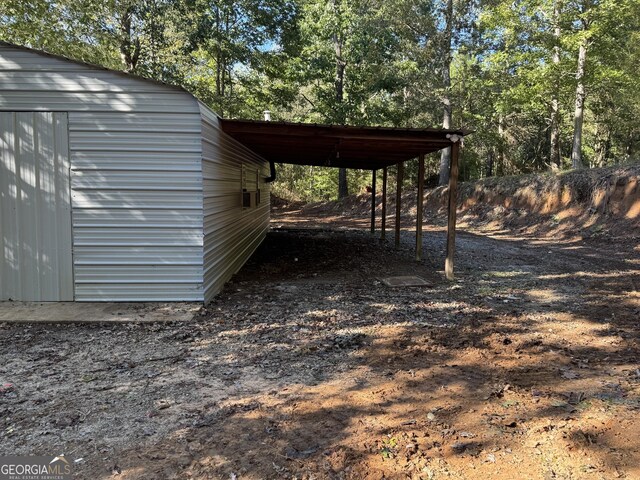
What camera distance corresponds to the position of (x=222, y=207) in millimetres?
6895

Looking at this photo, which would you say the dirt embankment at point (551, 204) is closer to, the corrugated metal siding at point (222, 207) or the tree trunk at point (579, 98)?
the tree trunk at point (579, 98)

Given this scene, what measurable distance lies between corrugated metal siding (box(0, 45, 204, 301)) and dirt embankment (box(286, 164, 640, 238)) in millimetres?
11660

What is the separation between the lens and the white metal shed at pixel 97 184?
5.32 metres

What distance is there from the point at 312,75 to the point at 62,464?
773 inches

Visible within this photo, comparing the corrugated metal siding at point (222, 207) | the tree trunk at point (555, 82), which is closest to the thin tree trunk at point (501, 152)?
the tree trunk at point (555, 82)

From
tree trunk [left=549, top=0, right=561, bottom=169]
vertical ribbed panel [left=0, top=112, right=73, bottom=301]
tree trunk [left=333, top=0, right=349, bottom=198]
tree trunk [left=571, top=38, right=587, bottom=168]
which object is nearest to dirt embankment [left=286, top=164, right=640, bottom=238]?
tree trunk [left=571, top=38, right=587, bottom=168]

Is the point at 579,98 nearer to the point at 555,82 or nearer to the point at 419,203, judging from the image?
the point at 555,82

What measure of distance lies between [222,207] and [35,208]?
253 centimetres

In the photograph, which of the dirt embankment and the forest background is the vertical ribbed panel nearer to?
the forest background

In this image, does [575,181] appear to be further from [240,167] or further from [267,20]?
[267,20]

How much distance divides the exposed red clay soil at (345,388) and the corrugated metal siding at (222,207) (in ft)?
2.22

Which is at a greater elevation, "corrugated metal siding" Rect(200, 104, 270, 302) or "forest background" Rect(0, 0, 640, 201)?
"forest background" Rect(0, 0, 640, 201)

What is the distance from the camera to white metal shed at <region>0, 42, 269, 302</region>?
5320mm

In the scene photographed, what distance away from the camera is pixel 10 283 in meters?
5.50
